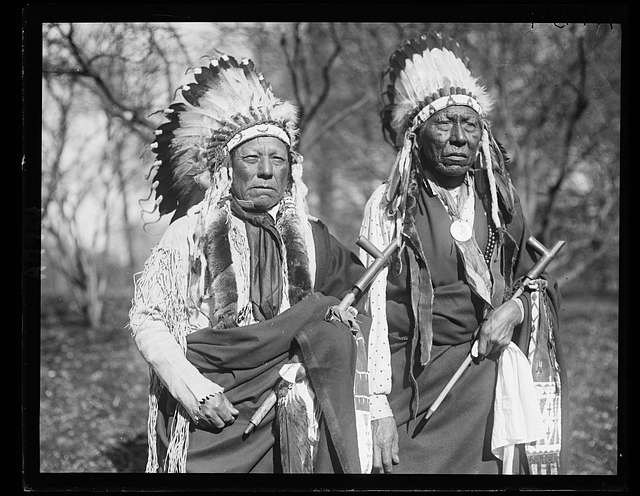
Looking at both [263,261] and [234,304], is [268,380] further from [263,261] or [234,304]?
[263,261]

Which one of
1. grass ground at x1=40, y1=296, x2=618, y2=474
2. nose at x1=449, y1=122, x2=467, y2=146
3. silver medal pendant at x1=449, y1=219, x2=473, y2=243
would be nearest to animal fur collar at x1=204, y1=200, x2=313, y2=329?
silver medal pendant at x1=449, y1=219, x2=473, y2=243

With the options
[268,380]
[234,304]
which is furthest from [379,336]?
[234,304]

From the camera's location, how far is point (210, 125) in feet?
12.4

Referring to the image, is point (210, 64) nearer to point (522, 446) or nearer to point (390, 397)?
point (390, 397)

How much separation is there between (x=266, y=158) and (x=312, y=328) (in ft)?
2.63

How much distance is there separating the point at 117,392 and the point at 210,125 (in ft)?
12.0

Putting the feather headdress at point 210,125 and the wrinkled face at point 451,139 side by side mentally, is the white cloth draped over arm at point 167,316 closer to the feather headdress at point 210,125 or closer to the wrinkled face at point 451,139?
the feather headdress at point 210,125

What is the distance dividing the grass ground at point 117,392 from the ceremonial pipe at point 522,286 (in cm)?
71

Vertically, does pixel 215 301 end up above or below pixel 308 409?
above

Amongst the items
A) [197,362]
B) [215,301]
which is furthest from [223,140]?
[197,362]

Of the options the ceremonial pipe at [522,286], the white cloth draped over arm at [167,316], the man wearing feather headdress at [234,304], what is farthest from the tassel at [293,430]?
the ceremonial pipe at [522,286]

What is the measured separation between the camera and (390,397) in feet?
12.6
